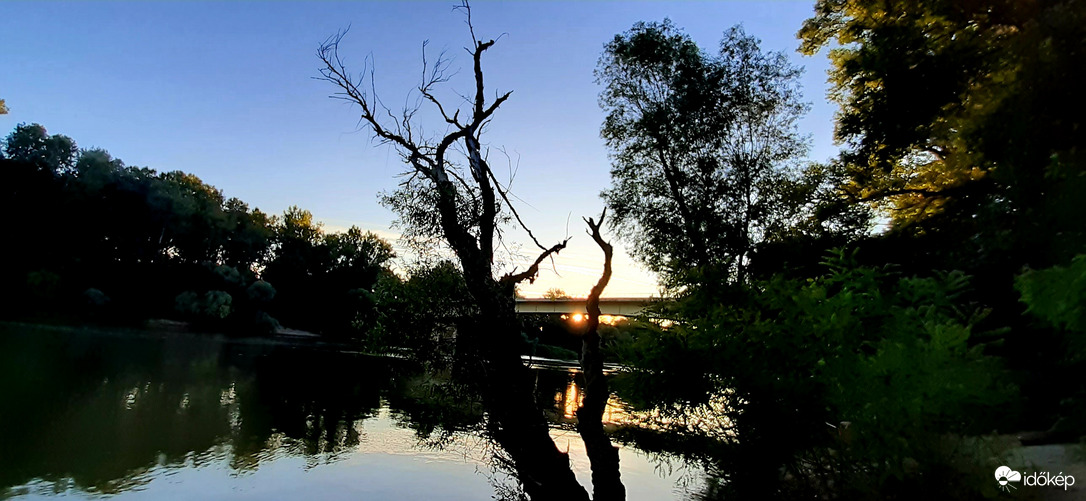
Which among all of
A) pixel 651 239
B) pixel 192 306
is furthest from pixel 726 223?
pixel 192 306

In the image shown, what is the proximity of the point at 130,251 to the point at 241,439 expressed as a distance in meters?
46.4

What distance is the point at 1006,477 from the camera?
6.84 m

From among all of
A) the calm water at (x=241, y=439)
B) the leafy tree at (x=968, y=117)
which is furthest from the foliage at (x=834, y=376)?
the calm water at (x=241, y=439)

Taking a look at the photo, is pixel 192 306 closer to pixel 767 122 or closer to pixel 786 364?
pixel 767 122

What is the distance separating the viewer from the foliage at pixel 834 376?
6.89 meters

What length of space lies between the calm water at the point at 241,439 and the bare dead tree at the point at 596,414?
1623 mm

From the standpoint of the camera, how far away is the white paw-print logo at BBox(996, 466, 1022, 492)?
22.0 feet

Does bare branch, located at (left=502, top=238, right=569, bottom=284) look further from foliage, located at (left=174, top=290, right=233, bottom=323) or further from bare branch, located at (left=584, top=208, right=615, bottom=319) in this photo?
foliage, located at (left=174, top=290, right=233, bottom=323)

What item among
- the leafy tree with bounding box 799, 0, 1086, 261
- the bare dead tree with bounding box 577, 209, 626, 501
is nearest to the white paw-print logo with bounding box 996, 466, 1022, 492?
the leafy tree with bounding box 799, 0, 1086, 261

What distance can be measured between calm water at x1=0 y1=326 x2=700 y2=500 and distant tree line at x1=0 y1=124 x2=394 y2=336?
2361 cm

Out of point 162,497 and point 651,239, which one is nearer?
point 162,497

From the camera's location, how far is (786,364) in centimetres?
914

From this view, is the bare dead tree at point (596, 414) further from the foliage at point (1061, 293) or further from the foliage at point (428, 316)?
the foliage at point (1061, 293)

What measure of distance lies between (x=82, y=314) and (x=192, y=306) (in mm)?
6637
